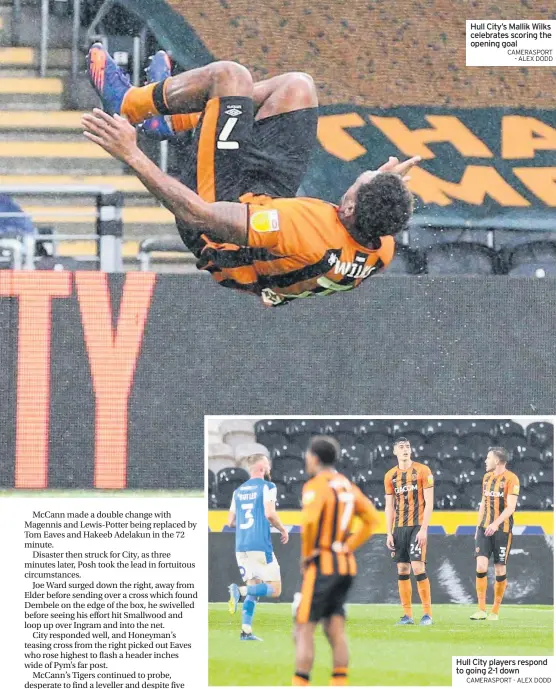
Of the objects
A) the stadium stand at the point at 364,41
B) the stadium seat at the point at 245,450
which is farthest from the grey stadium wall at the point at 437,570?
the stadium stand at the point at 364,41

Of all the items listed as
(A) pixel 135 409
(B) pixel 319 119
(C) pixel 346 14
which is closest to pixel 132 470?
(A) pixel 135 409

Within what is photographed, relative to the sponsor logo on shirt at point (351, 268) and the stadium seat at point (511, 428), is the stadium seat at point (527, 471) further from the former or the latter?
the sponsor logo on shirt at point (351, 268)

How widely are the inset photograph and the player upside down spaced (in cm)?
58

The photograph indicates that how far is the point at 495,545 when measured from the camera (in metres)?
2.99

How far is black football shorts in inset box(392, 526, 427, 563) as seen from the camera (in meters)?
2.97

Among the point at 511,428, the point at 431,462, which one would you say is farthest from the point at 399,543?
the point at 511,428

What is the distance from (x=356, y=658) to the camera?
2807mm

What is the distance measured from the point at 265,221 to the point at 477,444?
1.08 meters

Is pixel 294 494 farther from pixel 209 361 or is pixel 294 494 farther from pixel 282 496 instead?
pixel 209 361

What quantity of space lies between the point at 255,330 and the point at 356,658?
974 mm

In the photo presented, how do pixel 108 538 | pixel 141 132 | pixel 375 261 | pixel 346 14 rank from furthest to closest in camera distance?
pixel 346 14 < pixel 108 538 < pixel 141 132 < pixel 375 261

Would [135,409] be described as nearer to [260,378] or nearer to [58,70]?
[260,378]

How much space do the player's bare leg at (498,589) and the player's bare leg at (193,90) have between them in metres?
1.56

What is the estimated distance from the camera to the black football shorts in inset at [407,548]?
297cm
